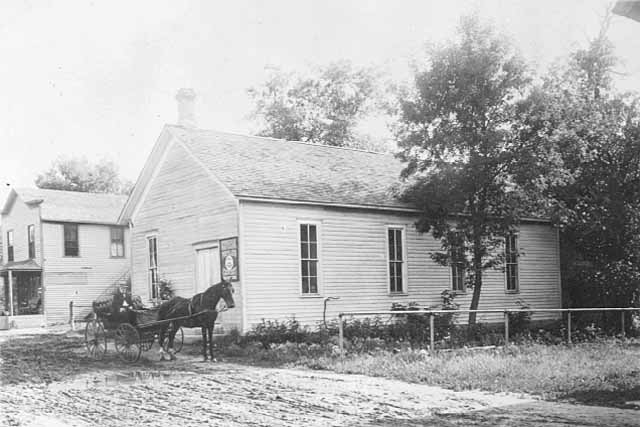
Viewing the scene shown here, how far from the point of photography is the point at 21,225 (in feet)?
119

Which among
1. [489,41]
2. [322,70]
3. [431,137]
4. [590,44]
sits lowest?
[431,137]

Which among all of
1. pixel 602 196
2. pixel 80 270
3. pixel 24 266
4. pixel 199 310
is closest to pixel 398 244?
pixel 602 196

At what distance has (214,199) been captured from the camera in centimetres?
1956

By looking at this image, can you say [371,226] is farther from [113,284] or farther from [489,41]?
[113,284]

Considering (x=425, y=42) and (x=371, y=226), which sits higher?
(x=425, y=42)

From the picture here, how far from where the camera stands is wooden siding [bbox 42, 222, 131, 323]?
111ft

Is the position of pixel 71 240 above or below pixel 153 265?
above

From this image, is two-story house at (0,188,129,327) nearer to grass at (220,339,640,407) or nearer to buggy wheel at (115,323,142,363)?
buggy wheel at (115,323,142,363)

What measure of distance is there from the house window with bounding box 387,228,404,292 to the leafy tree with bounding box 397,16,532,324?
91 cm

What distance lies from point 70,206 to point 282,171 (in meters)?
18.2


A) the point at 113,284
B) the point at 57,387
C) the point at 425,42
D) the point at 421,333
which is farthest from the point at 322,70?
the point at 57,387

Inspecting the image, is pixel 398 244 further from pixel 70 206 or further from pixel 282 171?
pixel 70 206

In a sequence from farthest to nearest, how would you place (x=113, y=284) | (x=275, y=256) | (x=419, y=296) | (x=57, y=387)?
(x=113, y=284) → (x=419, y=296) → (x=275, y=256) → (x=57, y=387)

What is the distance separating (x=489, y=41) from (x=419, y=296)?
740 centimetres
